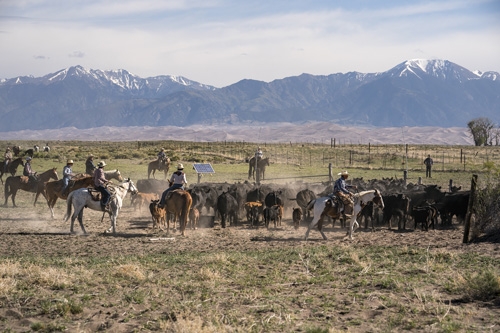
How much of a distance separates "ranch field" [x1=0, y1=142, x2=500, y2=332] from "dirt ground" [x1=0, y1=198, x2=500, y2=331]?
0.05m

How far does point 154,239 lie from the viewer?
17.6 m

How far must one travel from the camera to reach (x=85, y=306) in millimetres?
10102

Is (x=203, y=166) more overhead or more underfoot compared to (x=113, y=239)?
more overhead

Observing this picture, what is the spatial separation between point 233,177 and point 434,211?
67.7 ft

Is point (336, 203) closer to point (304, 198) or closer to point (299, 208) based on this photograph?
point (299, 208)

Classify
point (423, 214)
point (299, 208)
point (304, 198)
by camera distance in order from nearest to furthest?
point (423, 214), point (299, 208), point (304, 198)

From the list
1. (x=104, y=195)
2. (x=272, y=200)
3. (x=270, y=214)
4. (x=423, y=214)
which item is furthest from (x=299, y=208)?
(x=104, y=195)

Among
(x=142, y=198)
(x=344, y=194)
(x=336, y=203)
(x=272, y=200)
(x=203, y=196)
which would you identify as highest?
(x=344, y=194)

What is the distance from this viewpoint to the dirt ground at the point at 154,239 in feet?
52.1

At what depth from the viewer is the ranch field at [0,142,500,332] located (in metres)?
9.41

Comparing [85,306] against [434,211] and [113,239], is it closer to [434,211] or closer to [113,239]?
[113,239]

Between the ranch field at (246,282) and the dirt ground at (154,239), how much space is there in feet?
0.18

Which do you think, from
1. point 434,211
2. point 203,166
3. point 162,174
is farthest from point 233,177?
point 434,211

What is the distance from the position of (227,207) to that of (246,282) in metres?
9.41
